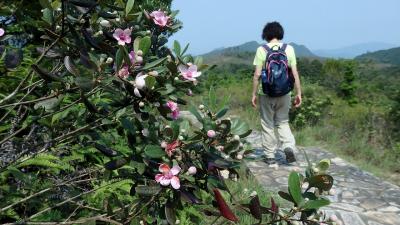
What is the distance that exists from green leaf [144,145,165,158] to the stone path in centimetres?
260

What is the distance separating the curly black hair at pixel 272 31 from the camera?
5883 mm

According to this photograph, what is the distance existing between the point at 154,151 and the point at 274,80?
13.8 ft

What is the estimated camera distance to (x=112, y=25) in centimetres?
212

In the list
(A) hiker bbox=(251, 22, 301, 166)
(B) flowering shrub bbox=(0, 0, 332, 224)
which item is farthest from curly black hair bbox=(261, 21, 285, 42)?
(B) flowering shrub bbox=(0, 0, 332, 224)

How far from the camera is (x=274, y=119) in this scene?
6355 millimetres

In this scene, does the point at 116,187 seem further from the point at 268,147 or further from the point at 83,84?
the point at 268,147

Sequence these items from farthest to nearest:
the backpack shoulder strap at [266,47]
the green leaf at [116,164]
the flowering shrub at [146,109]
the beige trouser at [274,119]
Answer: the beige trouser at [274,119] < the backpack shoulder strap at [266,47] < the green leaf at [116,164] < the flowering shrub at [146,109]

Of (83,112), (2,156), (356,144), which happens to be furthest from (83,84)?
(356,144)

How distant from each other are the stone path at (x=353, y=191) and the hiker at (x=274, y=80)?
0.48 metres

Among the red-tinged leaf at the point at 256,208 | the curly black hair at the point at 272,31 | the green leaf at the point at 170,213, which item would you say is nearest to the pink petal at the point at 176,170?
the green leaf at the point at 170,213

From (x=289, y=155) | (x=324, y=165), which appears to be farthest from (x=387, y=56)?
(x=324, y=165)

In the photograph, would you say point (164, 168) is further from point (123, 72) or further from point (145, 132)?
point (123, 72)

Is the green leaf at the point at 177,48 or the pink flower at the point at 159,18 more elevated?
the pink flower at the point at 159,18

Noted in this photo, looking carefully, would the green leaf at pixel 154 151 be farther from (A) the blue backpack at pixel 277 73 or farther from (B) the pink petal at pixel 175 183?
(A) the blue backpack at pixel 277 73
